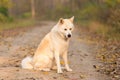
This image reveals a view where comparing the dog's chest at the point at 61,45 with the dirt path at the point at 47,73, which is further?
the dog's chest at the point at 61,45

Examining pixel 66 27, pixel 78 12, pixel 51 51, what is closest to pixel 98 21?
pixel 78 12

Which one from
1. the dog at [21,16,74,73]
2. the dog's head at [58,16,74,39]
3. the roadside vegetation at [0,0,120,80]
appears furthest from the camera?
the roadside vegetation at [0,0,120,80]

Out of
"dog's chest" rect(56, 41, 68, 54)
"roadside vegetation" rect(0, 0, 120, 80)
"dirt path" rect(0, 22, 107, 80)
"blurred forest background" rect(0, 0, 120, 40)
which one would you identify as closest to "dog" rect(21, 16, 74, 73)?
"dog's chest" rect(56, 41, 68, 54)

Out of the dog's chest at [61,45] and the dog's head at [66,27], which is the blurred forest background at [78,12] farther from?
the dog's head at [66,27]

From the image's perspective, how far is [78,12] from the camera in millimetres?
54062

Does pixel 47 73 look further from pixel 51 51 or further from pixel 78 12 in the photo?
pixel 78 12

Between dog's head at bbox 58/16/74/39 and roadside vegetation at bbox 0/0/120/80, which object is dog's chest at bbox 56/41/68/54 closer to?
dog's head at bbox 58/16/74/39

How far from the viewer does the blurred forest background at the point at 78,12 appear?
1016 inches

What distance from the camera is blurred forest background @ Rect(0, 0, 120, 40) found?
25.8m

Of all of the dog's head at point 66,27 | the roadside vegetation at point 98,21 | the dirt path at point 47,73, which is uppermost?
the roadside vegetation at point 98,21

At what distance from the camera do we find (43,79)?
8680 millimetres

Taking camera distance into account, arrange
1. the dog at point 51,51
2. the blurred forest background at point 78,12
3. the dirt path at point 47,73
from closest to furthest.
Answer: the dirt path at point 47,73 < the dog at point 51,51 < the blurred forest background at point 78,12

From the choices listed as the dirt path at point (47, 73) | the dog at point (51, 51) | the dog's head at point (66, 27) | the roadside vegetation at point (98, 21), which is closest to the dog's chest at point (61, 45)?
the dog at point (51, 51)

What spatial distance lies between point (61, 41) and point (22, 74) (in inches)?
54.2
